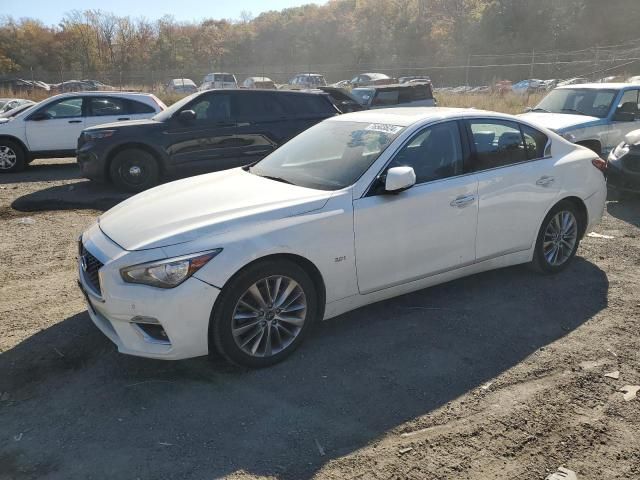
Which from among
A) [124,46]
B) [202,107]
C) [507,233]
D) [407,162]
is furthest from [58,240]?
[124,46]

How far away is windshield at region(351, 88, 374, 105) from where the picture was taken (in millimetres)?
14931

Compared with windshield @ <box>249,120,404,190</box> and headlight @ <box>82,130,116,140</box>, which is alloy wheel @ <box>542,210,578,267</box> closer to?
windshield @ <box>249,120,404,190</box>

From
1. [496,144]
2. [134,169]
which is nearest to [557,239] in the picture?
[496,144]

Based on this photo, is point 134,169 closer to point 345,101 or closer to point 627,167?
point 345,101

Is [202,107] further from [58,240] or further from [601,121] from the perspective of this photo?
[601,121]

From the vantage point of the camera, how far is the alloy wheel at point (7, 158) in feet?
36.6

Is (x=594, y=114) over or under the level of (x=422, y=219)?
over

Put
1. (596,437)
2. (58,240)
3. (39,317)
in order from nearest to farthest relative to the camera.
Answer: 1. (596,437)
2. (39,317)
3. (58,240)

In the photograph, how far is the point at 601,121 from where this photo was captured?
947 cm

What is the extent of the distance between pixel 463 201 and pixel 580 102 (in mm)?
7259

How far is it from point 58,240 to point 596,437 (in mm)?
6055

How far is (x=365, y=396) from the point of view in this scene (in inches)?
131

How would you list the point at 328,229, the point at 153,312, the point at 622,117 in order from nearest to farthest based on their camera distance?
the point at 153,312 → the point at 328,229 → the point at 622,117

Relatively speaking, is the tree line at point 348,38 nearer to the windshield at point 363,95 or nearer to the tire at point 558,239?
the windshield at point 363,95
